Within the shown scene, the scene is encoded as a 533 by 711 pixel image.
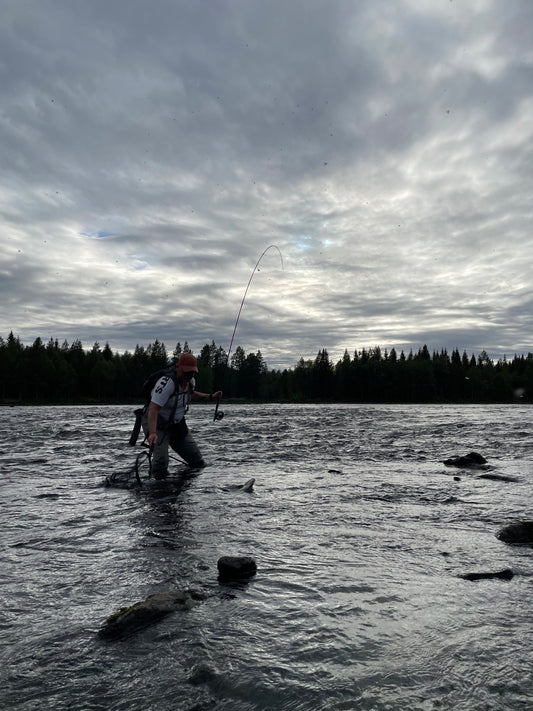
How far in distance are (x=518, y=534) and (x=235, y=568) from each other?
417cm

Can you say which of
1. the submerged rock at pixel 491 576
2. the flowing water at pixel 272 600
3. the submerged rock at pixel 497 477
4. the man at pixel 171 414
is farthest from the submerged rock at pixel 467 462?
the submerged rock at pixel 491 576

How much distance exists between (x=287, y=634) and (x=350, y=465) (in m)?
11.6

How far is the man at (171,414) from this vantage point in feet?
35.6

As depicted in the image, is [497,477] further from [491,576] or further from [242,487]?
[491,576]

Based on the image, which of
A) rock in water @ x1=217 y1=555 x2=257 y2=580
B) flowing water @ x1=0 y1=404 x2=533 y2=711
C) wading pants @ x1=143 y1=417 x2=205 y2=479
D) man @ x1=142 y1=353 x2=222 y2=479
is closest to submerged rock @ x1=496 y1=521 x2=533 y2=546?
flowing water @ x1=0 y1=404 x2=533 y2=711

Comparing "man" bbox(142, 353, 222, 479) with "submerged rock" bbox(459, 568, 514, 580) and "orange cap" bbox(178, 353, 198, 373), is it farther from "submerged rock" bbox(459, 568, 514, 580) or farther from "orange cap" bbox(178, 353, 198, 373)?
"submerged rock" bbox(459, 568, 514, 580)

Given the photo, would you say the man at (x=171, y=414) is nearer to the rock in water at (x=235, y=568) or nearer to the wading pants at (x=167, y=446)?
the wading pants at (x=167, y=446)

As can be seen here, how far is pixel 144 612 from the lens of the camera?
450 centimetres

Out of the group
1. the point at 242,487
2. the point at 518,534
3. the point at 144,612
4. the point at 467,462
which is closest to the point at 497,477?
the point at 467,462

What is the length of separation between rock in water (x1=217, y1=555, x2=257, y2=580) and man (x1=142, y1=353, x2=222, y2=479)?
193 inches

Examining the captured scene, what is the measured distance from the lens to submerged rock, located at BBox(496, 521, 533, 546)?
7031 mm

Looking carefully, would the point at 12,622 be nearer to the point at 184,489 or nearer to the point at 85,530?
the point at 85,530

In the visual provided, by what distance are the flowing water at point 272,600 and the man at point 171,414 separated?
1415 millimetres

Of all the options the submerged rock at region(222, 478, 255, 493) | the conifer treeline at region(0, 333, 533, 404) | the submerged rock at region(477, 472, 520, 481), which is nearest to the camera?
the submerged rock at region(222, 478, 255, 493)
